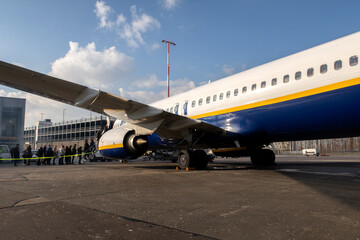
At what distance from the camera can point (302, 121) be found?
776 centimetres

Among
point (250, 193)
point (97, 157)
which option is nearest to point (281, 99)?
point (250, 193)

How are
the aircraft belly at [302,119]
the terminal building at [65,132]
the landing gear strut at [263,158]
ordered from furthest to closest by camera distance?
the terminal building at [65,132] < the landing gear strut at [263,158] < the aircraft belly at [302,119]

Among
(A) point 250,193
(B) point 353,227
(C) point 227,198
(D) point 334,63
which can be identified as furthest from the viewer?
(D) point 334,63

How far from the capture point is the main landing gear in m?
10.1

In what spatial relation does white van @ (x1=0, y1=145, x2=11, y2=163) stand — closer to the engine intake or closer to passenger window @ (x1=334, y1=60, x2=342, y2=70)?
the engine intake

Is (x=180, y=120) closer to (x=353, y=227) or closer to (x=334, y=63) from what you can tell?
(x=334, y=63)

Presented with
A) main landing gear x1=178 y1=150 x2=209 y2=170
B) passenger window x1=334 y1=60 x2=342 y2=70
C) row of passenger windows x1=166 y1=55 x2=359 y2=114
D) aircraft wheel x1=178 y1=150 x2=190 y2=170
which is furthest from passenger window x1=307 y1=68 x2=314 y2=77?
aircraft wheel x1=178 y1=150 x2=190 y2=170

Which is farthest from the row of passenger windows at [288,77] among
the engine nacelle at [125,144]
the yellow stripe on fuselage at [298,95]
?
the engine nacelle at [125,144]

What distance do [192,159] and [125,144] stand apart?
10.5 feet

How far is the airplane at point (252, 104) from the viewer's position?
22.9ft

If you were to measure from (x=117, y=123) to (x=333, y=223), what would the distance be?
13995 millimetres

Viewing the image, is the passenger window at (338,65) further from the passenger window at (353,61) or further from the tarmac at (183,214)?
the tarmac at (183,214)

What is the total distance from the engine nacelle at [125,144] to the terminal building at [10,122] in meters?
17.9

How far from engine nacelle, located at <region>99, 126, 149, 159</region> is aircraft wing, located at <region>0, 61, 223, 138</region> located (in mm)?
931
